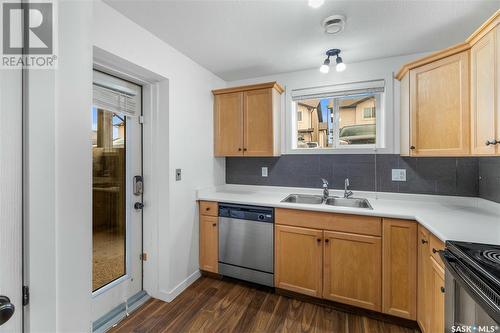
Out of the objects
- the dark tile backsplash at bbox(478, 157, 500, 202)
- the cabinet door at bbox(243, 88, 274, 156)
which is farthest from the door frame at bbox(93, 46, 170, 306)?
the dark tile backsplash at bbox(478, 157, 500, 202)

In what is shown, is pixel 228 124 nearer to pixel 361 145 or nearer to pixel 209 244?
pixel 209 244

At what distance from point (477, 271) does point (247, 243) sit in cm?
175

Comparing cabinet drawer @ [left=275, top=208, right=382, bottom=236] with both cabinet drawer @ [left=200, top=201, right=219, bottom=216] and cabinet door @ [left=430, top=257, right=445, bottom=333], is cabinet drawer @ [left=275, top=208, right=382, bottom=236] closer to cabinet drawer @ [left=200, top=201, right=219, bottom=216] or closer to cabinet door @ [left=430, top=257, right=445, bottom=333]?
cabinet door @ [left=430, top=257, right=445, bottom=333]

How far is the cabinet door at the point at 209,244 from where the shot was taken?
2521 mm

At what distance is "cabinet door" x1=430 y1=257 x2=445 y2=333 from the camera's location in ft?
4.44

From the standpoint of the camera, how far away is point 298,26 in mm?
1835

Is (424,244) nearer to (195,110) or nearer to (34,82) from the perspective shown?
(34,82)

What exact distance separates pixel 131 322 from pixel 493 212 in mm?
3112

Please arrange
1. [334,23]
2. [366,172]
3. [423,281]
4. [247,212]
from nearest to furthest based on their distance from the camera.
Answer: [423,281]
[334,23]
[247,212]
[366,172]

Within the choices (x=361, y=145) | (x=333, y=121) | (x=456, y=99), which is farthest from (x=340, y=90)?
(x=456, y=99)

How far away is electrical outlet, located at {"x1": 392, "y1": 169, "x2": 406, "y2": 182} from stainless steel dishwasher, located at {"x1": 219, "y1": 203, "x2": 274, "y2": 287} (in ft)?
4.42

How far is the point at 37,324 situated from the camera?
61 cm

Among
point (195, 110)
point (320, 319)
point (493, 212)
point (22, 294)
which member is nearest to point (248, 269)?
point (320, 319)

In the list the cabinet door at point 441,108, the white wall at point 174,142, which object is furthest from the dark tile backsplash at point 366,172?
the white wall at point 174,142
